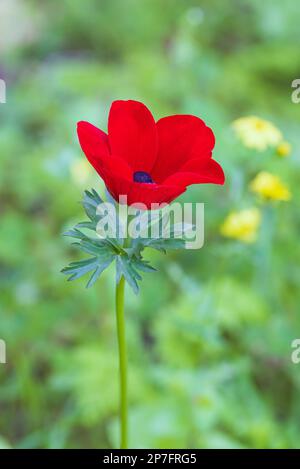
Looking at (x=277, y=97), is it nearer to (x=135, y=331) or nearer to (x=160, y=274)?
(x=160, y=274)

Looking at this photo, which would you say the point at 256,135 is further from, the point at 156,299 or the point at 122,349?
the point at 122,349

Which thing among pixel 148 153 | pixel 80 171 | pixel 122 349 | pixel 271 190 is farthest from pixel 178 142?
pixel 80 171

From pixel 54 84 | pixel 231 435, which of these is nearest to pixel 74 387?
pixel 231 435

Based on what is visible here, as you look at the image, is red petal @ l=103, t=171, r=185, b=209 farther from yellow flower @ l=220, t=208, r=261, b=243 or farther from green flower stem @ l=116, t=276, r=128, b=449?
yellow flower @ l=220, t=208, r=261, b=243

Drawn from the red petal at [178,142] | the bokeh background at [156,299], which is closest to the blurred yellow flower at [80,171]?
the bokeh background at [156,299]

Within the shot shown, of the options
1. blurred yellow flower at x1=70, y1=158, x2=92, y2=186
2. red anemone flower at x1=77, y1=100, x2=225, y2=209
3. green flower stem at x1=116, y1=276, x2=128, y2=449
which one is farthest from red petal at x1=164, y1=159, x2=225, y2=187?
blurred yellow flower at x1=70, y1=158, x2=92, y2=186
